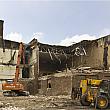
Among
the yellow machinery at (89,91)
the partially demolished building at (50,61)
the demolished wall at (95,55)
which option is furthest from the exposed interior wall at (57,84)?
the yellow machinery at (89,91)

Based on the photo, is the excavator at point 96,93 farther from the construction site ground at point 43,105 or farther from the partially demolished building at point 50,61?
the partially demolished building at point 50,61

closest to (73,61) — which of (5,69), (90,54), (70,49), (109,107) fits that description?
(70,49)

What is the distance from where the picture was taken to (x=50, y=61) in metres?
46.4

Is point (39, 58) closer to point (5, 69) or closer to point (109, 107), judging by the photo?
point (5, 69)

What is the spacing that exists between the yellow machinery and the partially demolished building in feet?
42.1

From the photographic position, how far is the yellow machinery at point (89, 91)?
19236mm

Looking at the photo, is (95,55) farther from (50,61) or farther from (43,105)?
(43,105)

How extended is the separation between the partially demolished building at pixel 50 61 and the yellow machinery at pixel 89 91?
12.8 metres

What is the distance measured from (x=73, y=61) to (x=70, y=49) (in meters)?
2.03

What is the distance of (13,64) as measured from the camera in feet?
149

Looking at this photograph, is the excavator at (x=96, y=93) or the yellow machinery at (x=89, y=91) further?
the yellow machinery at (x=89, y=91)

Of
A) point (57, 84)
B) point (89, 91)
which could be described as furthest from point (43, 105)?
point (57, 84)

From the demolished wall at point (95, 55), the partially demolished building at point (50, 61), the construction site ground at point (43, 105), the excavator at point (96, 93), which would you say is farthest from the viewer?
the demolished wall at point (95, 55)

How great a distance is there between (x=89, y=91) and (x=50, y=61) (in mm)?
27088
